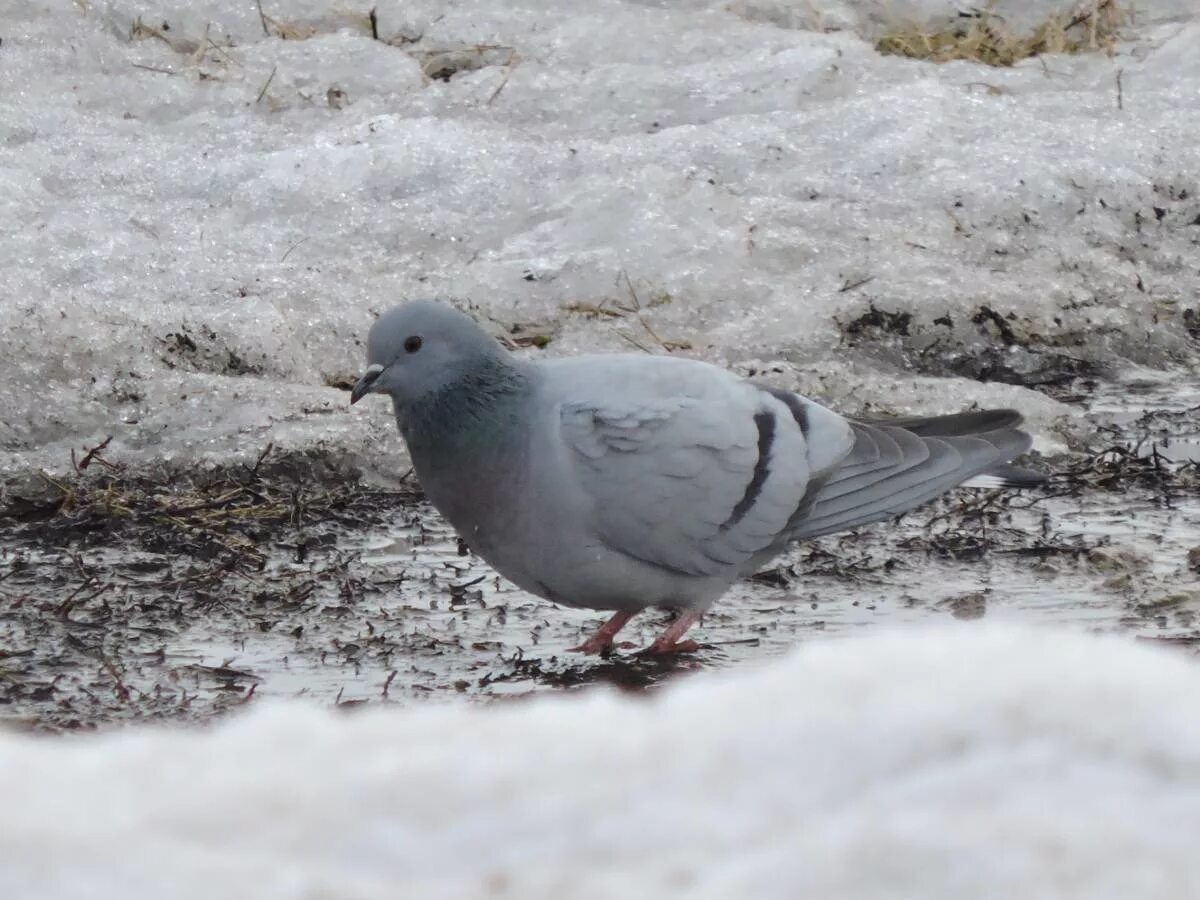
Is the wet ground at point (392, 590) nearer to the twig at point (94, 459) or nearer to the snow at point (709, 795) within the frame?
the twig at point (94, 459)

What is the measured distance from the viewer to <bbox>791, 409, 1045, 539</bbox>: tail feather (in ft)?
14.7

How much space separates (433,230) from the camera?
683 centimetres

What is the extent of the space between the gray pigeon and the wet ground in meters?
0.18

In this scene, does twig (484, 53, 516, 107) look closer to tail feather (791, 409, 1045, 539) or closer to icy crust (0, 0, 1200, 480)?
icy crust (0, 0, 1200, 480)

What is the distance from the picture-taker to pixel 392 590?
433cm

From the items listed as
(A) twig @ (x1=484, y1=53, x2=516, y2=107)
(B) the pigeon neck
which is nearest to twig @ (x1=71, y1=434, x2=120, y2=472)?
(B) the pigeon neck

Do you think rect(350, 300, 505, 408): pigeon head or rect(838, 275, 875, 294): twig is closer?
rect(350, 300, 505, 408): pigeon head

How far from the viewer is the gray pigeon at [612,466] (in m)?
3.93

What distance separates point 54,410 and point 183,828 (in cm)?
388

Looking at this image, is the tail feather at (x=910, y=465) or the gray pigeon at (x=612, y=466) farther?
the tail feather at (x=910, y=465)

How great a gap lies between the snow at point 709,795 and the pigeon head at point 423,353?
2.34 meters

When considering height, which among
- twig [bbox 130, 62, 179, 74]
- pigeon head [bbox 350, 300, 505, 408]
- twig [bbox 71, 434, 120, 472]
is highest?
twig [bbox 130, 62, 179, 74]

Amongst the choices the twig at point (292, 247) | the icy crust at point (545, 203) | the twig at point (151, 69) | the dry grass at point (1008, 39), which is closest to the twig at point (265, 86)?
the icy crust at point (545, 203)

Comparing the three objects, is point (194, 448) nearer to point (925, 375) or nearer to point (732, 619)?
point (732, 619)
